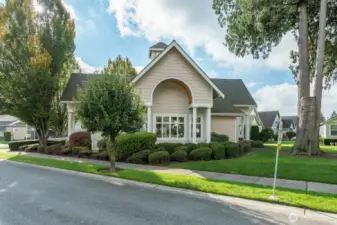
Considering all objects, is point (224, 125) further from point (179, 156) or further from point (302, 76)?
point (179, 156)

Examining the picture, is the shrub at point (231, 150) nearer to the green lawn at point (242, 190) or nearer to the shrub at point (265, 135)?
the green lawn at point (242, 190)

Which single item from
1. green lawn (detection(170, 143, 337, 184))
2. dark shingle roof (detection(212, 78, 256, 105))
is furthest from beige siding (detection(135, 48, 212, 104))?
dark shingle roof (detection(212, 78, 256, 105))

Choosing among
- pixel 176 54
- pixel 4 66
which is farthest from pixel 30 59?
pixel 176 54

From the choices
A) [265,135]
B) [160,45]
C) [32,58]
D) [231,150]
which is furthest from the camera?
[265,135]

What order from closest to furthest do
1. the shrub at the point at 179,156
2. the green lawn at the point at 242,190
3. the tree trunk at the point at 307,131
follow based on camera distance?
the green lawn at the point at 242,190
the shrub at the point at 179,156
the tree trunk at the point at 307,131

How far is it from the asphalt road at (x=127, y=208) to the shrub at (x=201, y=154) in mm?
5918

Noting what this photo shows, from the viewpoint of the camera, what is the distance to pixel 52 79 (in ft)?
66.3

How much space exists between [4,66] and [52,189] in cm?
1727

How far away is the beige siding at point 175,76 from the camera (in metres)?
16.8

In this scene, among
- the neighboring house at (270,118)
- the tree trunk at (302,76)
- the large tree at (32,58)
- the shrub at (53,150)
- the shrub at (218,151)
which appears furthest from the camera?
the neighboring house at (270,118)

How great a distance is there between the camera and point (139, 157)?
13.0 metres

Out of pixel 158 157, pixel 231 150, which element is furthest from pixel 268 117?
pixel 158 157

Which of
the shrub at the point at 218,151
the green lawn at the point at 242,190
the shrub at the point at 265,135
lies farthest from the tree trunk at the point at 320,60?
the shrub at the point at 265,135

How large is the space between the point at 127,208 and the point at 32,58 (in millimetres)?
18544
